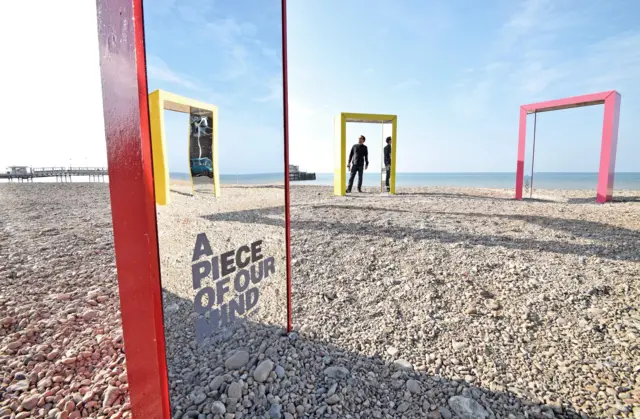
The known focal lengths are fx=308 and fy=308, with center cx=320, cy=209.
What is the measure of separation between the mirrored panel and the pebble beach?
11 millimetres

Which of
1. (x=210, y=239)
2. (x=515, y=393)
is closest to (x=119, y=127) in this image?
(x=210, y=239)

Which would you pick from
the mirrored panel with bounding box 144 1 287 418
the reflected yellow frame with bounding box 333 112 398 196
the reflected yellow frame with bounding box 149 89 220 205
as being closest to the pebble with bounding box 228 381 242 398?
the mirrored panel with bounding box 144 1 287 418

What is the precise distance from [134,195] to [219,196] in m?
0.49

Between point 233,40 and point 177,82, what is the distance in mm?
399

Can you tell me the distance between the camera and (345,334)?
70.7 inches

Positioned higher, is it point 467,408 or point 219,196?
point 219,196

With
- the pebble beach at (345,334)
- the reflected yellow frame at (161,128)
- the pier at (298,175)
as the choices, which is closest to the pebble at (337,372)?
the pebble beach at (345,334)

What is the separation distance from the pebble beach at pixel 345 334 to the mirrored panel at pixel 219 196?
0.01m

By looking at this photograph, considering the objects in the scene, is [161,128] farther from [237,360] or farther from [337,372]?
[337,372]

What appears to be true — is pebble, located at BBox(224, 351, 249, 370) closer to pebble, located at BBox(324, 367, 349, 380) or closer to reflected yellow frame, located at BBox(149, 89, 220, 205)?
pebble, located at BBox(324, 367, 349, 380)

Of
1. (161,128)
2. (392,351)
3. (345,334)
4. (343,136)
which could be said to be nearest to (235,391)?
(345,334)

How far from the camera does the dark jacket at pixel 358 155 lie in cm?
876

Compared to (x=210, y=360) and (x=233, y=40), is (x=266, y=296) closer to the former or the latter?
(x=210, y=360)

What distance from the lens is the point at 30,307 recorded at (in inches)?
81.1
